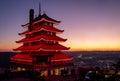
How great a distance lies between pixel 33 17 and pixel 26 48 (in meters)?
8.48

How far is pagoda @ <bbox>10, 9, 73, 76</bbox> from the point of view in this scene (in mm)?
36000

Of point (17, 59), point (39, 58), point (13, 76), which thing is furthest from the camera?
point (17, 59)

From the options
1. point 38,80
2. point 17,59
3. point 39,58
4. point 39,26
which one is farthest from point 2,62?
point 38,80

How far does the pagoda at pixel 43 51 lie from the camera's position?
118ft

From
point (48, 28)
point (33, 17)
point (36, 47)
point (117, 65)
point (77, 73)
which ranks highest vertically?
point (33, 17)

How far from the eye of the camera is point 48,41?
4112 centimetres

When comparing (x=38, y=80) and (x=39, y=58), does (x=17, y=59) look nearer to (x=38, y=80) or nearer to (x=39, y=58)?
(x=39, y=58)

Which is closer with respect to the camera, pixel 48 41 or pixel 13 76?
pixel 13 76

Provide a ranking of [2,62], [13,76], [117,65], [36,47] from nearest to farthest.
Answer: [117,65] < [13,76] < [36,47] < [2,62]

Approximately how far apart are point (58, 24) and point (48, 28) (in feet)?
16.1

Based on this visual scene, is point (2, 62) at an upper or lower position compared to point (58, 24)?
lower

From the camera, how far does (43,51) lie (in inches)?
1507

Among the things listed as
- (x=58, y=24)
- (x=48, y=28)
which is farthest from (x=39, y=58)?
(x=58, y=24)

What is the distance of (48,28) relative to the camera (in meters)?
42.3
